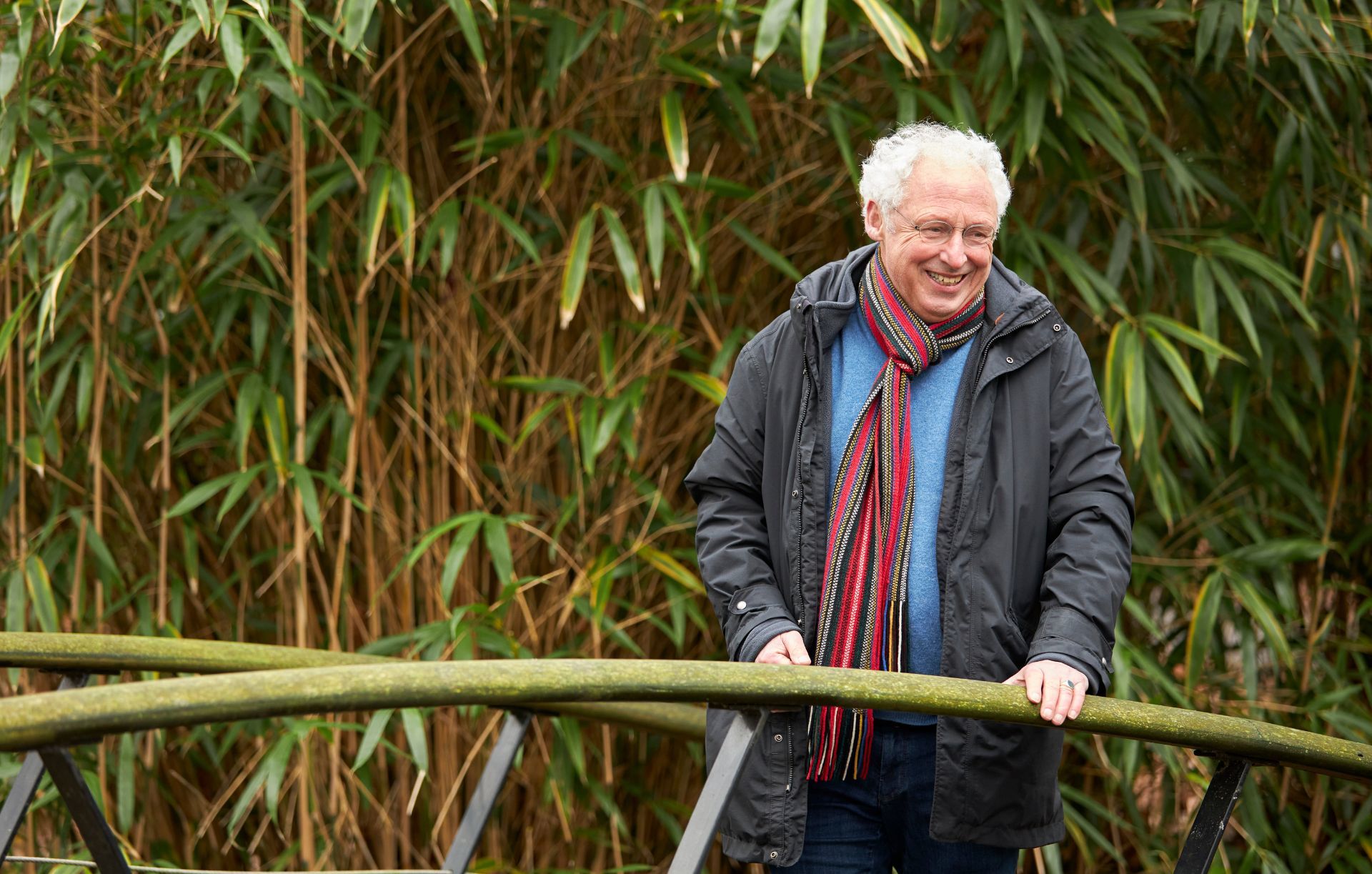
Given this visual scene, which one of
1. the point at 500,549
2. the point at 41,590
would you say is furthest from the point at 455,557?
the point at 41,590

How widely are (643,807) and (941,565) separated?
1477mm

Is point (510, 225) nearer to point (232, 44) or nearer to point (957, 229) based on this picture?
point (232, 44)

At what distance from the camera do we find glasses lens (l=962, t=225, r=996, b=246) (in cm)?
159

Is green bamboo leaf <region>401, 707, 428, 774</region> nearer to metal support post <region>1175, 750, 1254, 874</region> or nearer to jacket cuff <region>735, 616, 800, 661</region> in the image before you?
jacket cuff <region>735, 616, 800, 661</region>

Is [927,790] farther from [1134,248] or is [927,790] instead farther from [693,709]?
[1134,248]

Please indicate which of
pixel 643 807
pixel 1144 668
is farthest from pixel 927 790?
pixel 643 807

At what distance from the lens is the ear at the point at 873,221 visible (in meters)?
1.68

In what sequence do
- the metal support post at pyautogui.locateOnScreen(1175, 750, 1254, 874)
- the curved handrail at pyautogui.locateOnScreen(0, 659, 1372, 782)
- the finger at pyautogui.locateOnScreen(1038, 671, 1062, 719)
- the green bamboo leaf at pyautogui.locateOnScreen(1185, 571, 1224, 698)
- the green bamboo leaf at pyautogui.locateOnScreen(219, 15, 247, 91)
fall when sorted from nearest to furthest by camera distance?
the curved handrail at pyautogui.locateOnScreen(0, 659, 1372, 782)
the finger at pyautogui.locateOnScreen(1038, 671, 1062, 719)
the metal support post at pyautogui.locateOnScreen(1175, 750, 1254, 874)
the green bamboo leaf at pyautogui.locateOnScreen(219, 15, 247, 91)
the green bamboo leaf at pyautogui.locateOnScreen(1185, 571, 1224, 698)

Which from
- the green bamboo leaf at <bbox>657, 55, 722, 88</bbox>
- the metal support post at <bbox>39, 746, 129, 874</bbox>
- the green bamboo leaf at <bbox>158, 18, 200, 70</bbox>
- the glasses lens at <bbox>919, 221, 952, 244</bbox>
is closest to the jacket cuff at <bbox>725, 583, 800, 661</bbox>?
the glasses lens at <bbox>919, 221, 952, 244</bbox>

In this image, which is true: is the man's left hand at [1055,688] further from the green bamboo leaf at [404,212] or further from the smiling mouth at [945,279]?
the green bamboo leaf at [404,212]

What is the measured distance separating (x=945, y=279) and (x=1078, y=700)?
48 centimetres

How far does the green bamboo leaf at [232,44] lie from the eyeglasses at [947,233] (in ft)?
3.60

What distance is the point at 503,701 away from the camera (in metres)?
1.18

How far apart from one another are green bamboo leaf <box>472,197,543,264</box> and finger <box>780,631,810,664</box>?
116 centimetres
